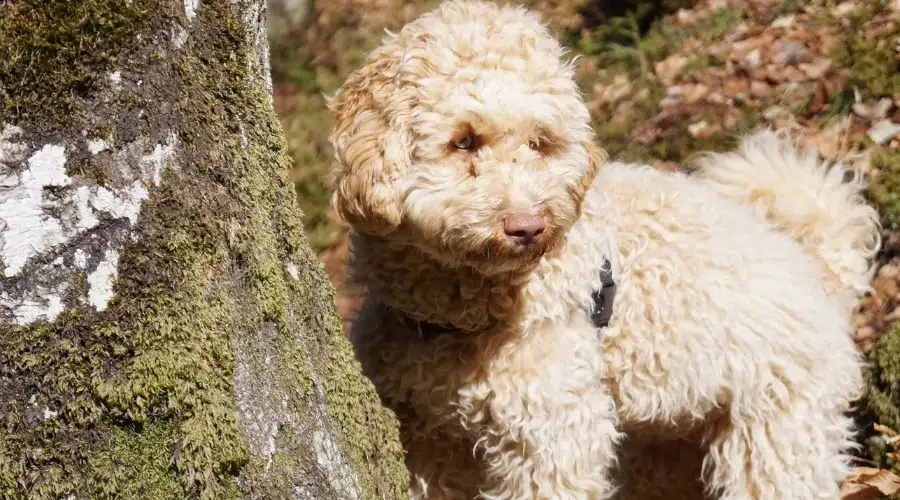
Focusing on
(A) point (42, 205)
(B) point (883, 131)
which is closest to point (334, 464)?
(A) point (42, 205)

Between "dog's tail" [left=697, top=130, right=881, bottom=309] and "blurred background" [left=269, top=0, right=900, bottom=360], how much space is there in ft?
1.46

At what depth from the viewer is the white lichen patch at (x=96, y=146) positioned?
2.09 meters

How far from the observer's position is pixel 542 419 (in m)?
3.42

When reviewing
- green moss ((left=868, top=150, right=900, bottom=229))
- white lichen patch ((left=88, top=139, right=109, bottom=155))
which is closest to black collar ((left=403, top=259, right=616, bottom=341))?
white lichen patch ((left=88, top=139, right=109, bottom=155))

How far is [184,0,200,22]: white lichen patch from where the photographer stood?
89.0 inches

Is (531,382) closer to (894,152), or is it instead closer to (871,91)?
(894,152)

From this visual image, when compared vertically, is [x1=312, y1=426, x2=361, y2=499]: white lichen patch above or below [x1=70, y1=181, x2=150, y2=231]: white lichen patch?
below

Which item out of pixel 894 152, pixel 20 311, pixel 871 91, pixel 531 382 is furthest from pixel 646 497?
pixel 20 311

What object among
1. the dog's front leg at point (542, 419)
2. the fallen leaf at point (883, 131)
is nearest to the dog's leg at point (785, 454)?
the dog's front leg at point (542, 419)

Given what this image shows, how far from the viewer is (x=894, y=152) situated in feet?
17.2

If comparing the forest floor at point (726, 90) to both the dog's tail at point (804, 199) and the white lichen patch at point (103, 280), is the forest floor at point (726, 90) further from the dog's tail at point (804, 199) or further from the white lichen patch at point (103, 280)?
the white lichen patch at point (103, 280)

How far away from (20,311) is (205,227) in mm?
475

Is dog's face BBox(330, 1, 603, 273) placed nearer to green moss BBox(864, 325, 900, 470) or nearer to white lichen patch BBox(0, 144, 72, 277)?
white lichen patch BBox(0, 144, 72, 277)

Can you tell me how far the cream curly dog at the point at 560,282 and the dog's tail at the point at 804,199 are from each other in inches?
0.4
